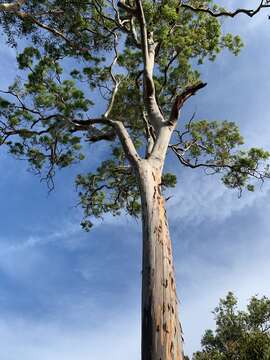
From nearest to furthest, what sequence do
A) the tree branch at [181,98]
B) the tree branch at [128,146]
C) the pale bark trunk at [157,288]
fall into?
the pale bark trunk at [157,288]
the tree branch at [128,146]
the tree branch at [181,98]

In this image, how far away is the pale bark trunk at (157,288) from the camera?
15.9 ft

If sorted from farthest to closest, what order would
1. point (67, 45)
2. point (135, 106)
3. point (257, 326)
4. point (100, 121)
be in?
point (257, 326) < point (135, 106) < point (67, 45) < point (100, 121)

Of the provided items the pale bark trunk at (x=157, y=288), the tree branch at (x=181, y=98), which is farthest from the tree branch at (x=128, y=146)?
the tree branch at (x=181, y=98)

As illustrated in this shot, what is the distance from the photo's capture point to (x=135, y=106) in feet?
46.3

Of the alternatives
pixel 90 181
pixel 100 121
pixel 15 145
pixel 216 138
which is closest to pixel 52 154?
pixel 15 145

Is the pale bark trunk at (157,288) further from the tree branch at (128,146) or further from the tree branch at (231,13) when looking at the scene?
the tree branch at (231,13)

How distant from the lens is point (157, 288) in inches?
211

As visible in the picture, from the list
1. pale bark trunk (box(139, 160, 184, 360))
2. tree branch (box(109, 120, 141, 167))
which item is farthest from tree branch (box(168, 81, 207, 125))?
pale bark trunk (box(139, 160, 184, 360))

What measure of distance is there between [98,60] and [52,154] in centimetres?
370

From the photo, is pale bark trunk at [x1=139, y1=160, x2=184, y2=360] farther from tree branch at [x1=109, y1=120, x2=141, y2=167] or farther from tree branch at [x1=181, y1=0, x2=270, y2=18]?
tree branch at [x1=181, y1=0, x2=270, y2=18]

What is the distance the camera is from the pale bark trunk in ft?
15.9

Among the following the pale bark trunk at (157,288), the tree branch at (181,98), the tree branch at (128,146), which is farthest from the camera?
the tree branch at (181,98)

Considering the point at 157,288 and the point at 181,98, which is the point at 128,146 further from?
the point at 157,288

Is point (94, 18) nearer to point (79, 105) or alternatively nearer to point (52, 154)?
point (79, 105)
